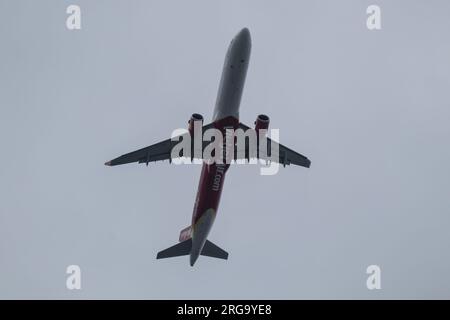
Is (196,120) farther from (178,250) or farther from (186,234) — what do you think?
(178,250)

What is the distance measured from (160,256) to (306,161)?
15.8 m

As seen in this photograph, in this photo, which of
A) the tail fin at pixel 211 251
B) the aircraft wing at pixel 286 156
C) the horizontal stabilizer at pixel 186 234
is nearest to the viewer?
the aircraft wing at pixel 286 156

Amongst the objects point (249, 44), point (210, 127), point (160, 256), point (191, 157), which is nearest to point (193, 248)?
point (160, 256)

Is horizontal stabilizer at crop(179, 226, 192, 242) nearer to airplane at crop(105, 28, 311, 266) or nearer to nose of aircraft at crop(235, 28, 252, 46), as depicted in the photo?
airplane at crop(105, 28, 311, 266)

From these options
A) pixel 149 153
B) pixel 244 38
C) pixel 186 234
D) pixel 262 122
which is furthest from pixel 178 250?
pixel 244 38

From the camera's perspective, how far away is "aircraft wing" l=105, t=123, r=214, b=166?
48.5 metres

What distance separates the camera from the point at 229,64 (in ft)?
143

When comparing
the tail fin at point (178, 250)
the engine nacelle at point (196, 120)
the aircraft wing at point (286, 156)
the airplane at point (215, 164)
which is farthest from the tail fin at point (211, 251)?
the engine nacelle at point (196, 120)

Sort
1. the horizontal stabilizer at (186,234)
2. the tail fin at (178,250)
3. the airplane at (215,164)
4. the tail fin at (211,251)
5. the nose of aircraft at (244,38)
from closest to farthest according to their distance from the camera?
the nose of aircraft at (244,38) → the airplane at (215,164) → the horizontal stabilizer at (186,234) → the tail fin at (178,250) → the tail fin at (211,251)

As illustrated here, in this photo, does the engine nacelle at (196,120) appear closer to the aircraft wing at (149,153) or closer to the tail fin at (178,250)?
the aircraft wing at (149,153)

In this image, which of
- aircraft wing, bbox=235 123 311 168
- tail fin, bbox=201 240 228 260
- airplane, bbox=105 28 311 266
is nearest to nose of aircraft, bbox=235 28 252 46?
airplane, bbox=105 28 311 266

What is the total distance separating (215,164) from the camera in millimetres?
47344

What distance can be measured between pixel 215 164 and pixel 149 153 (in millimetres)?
5840

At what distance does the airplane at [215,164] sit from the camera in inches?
1709
